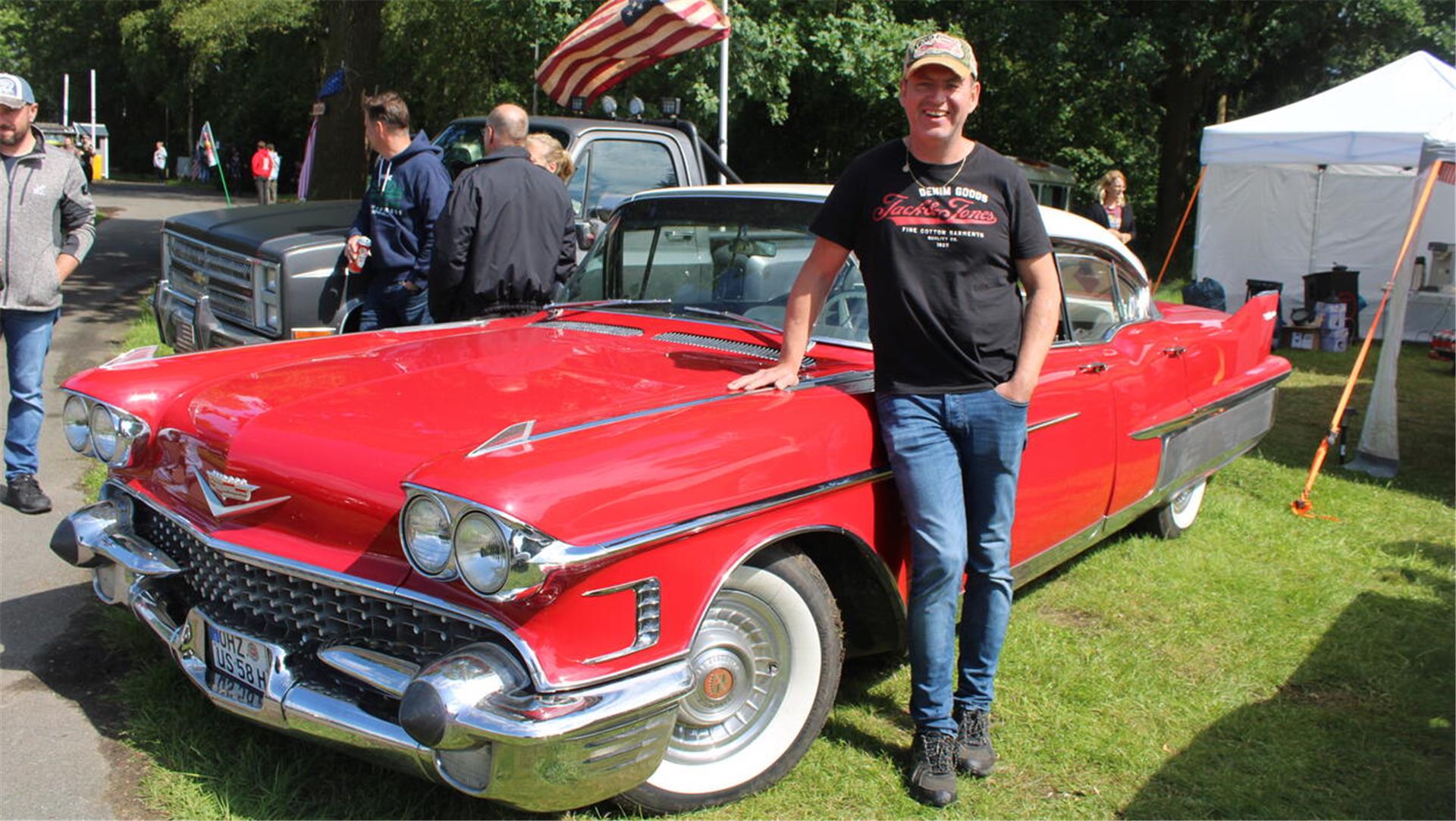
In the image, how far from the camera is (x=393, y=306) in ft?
18.9

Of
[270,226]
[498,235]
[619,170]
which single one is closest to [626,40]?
[619,170]

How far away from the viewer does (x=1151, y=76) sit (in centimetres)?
2061

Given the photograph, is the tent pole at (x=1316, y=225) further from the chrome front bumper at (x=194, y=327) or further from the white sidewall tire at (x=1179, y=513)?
the chrome front bumper at (x=194, y=327)

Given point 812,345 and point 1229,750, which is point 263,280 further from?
point 1229,750

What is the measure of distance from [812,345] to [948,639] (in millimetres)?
1036

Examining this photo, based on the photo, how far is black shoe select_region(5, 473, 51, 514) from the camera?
507cm

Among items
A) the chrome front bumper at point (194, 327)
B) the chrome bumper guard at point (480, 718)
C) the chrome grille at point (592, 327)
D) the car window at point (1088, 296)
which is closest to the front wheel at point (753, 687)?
the chrome bumper guard at point (480, 718)

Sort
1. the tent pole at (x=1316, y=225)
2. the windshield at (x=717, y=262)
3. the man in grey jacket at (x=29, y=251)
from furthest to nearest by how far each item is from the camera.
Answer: the tent pole at (x=1316, y=225)
the man in grey jacket at (x=29, y=251)
the windshield at (x=717, y=262)

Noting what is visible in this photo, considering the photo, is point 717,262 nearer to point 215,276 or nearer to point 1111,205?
point 215,276

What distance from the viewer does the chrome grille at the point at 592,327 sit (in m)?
3.92

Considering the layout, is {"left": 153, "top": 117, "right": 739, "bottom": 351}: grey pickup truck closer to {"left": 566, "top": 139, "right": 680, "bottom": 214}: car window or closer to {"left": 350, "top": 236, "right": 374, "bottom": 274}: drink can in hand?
{"left": 566, "top": 139, "right": 680, "bottom": 214}: car window

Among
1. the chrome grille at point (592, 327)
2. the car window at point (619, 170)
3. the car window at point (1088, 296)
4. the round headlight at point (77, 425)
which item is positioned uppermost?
the car window at point (619, 170)

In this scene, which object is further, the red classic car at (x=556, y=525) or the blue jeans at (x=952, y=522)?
the blue jeans at (x=952, y=522)

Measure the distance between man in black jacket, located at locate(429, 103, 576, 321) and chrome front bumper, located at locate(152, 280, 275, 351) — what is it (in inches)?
78.3
